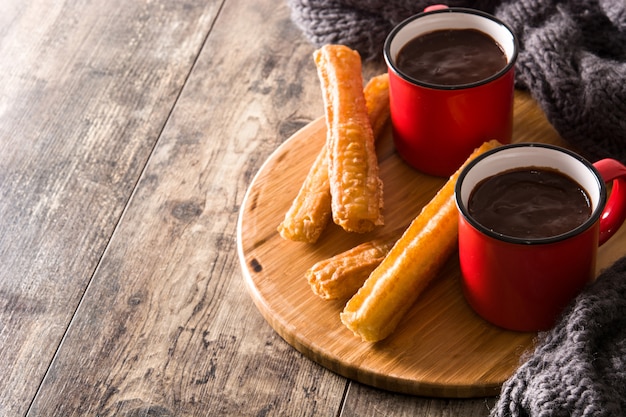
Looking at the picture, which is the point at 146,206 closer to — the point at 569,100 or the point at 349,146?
the point at 349,146

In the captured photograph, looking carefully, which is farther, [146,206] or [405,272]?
[146,206]

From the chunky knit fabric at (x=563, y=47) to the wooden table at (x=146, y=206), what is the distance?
0.05 meters

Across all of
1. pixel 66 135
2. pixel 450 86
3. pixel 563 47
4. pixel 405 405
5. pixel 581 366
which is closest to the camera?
pixel 581 366

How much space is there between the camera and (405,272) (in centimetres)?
106

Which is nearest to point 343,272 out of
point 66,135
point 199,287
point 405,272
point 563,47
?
point 405,272

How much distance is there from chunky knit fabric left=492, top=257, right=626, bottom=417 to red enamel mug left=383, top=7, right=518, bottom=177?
27 centimetres

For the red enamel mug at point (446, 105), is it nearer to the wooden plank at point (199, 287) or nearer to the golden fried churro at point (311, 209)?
the golden fried churro at point (311, 209)

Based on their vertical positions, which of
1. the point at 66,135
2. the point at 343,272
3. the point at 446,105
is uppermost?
the point at 446,105

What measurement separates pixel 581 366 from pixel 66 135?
88 centimetres

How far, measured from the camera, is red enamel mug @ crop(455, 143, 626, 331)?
3.19 feet

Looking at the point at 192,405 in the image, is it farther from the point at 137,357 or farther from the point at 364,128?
the point at 364,128

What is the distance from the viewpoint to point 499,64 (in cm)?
119

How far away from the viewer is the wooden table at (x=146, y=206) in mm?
1084

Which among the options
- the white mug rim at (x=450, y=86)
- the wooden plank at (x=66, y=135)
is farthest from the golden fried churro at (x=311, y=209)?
the wooden plank at (x=66, y=135)
